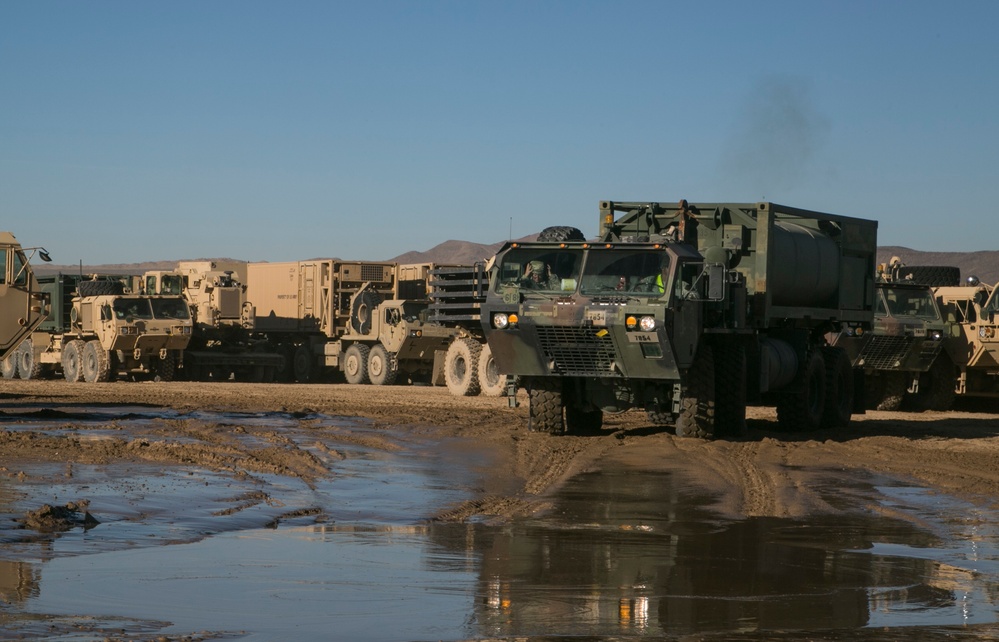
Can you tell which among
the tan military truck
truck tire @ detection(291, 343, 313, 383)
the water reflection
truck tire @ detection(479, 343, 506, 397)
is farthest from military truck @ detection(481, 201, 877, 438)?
truck tire @ detection(291, 343, 313, 383)

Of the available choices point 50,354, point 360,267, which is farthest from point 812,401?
point 50,354

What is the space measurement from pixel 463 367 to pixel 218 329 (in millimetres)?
10687

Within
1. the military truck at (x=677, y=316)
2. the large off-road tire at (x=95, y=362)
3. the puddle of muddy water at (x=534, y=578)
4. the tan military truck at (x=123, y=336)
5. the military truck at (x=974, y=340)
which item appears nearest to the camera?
the puddle of muddy water at (x=534, y=578)

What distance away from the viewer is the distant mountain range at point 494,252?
10206 centimetres

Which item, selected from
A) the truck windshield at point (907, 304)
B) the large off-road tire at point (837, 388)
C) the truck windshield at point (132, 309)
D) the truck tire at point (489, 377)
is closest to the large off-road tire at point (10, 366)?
the truck windshield at point (132, 309)

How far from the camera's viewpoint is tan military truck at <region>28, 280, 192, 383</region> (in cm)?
3119

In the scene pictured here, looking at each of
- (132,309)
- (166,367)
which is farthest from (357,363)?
(132,309)

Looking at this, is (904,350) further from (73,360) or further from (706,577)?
(73,360)

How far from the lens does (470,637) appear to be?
599cm

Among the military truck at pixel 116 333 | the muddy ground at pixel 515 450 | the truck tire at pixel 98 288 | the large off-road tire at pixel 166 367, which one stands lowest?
the muddy ground at pixel 515 450

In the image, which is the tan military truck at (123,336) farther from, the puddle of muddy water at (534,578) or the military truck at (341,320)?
the puddle of muddy water at (534,578)

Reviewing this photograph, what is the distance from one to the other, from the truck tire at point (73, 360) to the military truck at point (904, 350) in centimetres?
1812

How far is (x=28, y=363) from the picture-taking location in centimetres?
3516

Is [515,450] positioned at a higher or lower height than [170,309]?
lower
